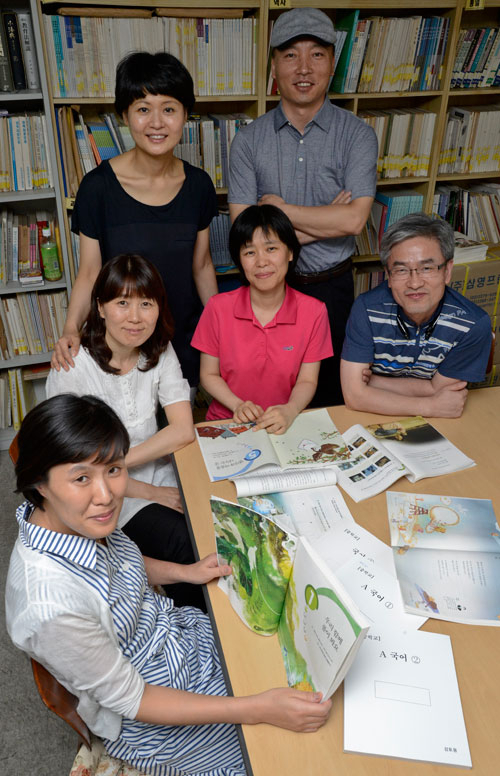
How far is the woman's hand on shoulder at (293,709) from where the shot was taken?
105 cm

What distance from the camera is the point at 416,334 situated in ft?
6.75

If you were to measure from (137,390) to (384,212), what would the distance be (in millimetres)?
2083

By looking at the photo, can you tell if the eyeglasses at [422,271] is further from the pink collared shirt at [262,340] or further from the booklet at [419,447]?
the booklet at [419,447]

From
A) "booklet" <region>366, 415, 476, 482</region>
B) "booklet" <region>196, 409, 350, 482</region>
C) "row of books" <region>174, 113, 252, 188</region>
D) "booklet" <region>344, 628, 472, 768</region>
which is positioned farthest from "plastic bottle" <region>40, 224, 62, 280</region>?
"booklet" <region>344, 628, 472, 768</region>

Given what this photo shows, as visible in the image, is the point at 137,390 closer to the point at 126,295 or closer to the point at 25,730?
the point at 126,295

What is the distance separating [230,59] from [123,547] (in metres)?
2.48

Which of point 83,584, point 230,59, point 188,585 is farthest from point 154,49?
point 83,584

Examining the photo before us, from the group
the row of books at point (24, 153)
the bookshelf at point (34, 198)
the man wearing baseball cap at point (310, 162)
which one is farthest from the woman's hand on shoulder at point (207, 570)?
the row of books at point (24, 153)

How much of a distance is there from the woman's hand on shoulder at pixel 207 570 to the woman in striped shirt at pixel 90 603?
17 cm

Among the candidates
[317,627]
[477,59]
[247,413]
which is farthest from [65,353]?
[477,59]

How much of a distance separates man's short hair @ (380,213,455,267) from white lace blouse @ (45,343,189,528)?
0.82 meters

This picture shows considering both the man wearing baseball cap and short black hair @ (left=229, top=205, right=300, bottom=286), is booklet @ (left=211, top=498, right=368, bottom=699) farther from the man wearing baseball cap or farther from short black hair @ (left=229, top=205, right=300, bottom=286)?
the man wearing baseball cap

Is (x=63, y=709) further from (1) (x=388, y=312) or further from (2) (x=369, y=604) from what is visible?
(1) (x=388, y=312)

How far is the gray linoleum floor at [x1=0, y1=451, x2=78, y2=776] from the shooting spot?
1.83 metres
